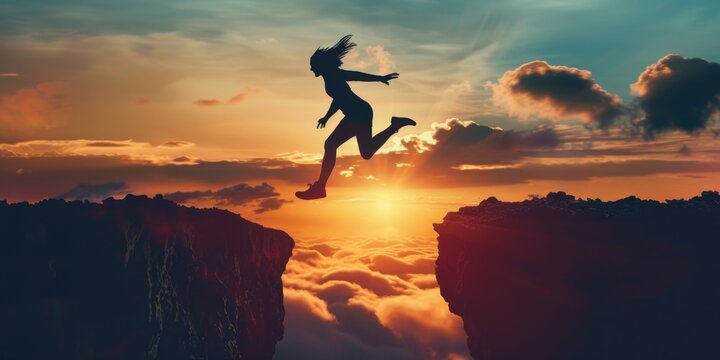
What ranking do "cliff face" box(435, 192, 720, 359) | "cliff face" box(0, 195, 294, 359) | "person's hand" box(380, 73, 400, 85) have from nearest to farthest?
"person's hand" box(380, 73, 400, 85) → "cliff face" box(435, 192, 720, 359) → "cliff face" box(0, 195, 294, 359)

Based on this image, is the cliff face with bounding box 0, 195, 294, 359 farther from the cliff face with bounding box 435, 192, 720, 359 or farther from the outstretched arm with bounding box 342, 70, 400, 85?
the outstretched arm with bounding box 342, 70, 400, 85

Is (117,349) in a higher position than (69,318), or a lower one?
lower

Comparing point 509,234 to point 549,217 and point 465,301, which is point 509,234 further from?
point 465,301

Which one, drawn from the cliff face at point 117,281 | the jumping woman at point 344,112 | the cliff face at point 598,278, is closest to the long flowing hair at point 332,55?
the jumping woman at point 344,112

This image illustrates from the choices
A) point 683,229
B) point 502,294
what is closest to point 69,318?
point 502,294

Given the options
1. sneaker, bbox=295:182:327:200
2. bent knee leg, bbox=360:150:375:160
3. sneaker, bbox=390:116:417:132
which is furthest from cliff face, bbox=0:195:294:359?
sneaker, bbox=390:116:417:132

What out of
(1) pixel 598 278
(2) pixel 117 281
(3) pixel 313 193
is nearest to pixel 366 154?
(3) pixel 313 193

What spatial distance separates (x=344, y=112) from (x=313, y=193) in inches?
88.0

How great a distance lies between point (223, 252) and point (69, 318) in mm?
17049

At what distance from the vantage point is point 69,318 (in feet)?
139

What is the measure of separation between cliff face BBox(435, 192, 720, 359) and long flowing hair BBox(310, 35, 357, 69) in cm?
1690

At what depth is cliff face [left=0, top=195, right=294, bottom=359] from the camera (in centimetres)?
4069

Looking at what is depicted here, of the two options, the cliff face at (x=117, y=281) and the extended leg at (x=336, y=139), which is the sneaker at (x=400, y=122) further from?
the cliff face at (x=117, y=281)

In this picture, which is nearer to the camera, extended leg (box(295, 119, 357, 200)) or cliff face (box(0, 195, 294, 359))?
extended leg (box(295, 119, 357, 200))
